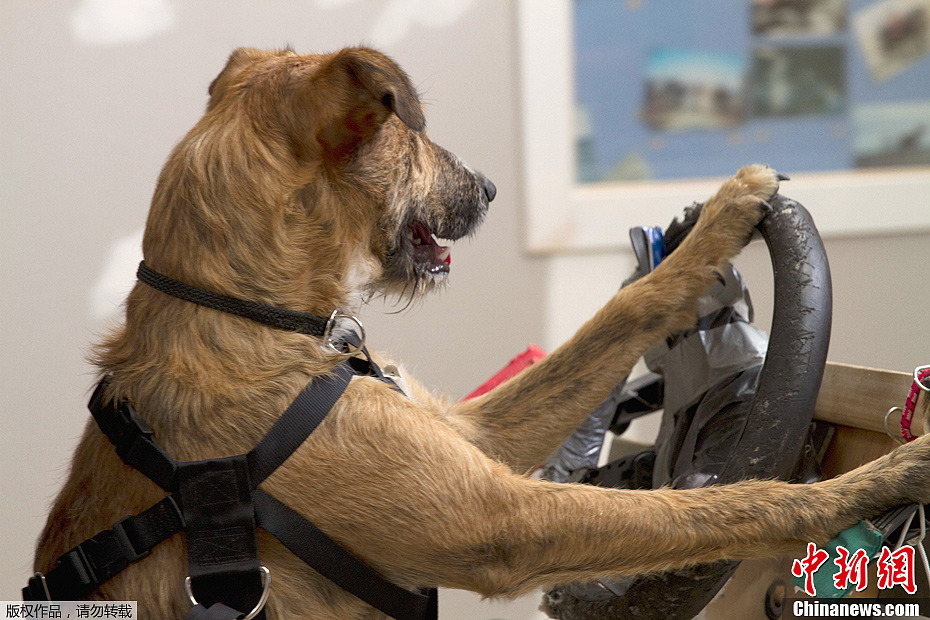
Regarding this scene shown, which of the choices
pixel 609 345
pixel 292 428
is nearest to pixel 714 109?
pixel 609 345

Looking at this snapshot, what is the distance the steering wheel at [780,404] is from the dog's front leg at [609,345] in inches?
7.5

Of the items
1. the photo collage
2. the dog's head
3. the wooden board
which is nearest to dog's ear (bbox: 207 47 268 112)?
the dog's head

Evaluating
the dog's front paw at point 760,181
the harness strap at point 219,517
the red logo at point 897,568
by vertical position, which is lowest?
the red logo at point 897,568

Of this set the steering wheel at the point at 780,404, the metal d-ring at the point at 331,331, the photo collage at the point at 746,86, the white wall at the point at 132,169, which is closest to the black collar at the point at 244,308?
the metal d-ring at the point at 331,331

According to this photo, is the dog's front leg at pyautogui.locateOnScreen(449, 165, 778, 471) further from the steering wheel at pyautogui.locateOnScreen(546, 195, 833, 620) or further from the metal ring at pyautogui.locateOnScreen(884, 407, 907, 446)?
the metal ring at pyautogui.locateOnScreen(884, 407, 907, 446)

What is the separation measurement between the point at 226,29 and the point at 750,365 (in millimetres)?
1823

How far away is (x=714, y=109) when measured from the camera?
94.0 inches

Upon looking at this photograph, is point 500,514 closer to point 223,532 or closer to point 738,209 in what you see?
point 223,532

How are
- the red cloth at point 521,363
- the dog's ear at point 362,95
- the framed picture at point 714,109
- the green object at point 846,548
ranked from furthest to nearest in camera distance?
the framed picture at point 714,109 → the red cloth at point 521,363 → the dog's ear at point 362,95 → the green object at point 846,548

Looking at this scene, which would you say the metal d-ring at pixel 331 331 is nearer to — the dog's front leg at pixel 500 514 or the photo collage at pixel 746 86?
the dog's front leg at pixel 500 514

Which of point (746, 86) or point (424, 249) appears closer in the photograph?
point (424, 249)

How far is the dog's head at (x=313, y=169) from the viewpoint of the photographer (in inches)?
36.1

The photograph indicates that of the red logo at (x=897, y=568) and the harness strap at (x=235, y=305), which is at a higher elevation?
the harness strap at (x=235, y=305)

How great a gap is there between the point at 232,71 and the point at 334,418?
0.55 meters
